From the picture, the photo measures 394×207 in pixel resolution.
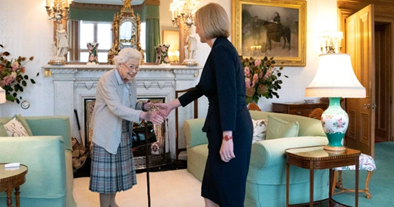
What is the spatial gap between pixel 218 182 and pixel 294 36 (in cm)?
481

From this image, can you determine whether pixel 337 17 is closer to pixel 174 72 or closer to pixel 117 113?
pixel 174 72

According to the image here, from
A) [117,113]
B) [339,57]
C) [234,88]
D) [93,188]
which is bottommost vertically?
[93,188]

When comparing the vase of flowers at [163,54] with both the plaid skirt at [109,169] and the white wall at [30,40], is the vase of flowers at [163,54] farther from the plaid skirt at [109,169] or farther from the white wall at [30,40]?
the plaid skirt at [109,169]

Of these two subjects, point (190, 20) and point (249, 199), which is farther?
point (190, 20)

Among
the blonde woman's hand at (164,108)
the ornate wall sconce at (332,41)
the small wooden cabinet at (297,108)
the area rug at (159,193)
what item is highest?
the ornate wall sconce at (332,41)

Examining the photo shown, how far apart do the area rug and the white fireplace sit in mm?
1063

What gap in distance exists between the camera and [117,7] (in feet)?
16.6

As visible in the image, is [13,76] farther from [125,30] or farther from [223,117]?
→ [223,117]

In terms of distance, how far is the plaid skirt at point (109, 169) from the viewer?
7.99ft

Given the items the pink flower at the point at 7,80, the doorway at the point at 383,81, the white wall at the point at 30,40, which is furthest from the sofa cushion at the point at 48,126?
the doorway at the point at 383,81

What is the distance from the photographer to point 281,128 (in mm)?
3176

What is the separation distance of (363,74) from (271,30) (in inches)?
65.8

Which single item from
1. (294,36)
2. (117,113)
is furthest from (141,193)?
(294,36)

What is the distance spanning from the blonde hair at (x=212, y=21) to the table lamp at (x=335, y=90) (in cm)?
133
